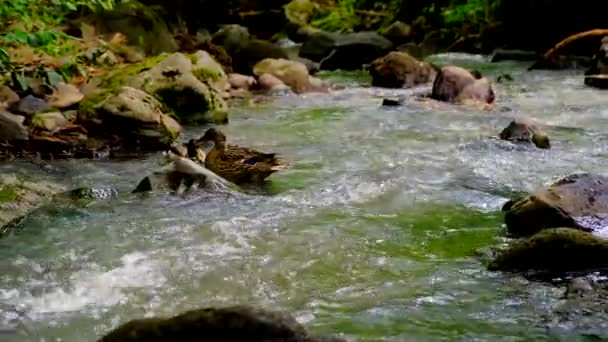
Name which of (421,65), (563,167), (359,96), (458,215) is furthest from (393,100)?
(458,215)

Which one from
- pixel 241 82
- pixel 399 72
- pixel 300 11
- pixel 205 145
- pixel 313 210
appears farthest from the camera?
pixel 300 11

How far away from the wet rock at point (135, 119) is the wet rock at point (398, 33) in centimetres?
1081

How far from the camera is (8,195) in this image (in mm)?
5660

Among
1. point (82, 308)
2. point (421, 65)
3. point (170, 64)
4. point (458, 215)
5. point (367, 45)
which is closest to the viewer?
point (82, 308)

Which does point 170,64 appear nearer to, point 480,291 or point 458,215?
point 458,215

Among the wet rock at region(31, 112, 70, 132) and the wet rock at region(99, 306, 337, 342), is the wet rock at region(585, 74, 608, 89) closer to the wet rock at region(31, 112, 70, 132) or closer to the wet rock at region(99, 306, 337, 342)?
the wet rock at region(31, 112, 70, 132)

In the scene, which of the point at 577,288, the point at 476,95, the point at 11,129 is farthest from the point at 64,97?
the point at 577,288

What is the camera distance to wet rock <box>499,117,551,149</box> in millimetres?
7324

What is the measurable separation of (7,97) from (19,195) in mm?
3385

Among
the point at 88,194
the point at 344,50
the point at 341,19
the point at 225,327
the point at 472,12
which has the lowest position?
the point at 341,19

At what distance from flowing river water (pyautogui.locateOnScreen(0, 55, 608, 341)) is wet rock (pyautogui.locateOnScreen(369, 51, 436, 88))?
3.97 m

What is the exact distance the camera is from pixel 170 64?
30.3ft

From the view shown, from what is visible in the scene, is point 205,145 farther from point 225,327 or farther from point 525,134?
point 225,327

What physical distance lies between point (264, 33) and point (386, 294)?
18987mm
